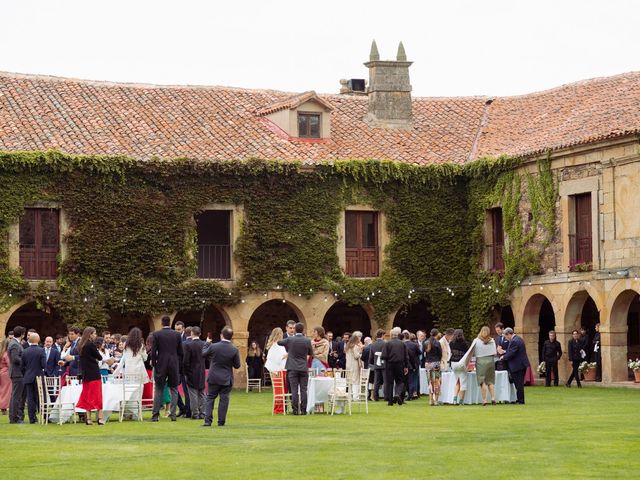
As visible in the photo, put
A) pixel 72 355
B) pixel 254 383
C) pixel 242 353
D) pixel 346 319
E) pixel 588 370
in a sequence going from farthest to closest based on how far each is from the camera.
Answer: pixel 346 319, pixel 242 353, pixel 254 383, pixel 588 370, pixel 72 355

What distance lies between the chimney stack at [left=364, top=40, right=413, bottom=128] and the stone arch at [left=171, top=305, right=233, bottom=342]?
7.13m

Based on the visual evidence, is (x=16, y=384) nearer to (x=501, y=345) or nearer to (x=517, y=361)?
(x=517, y=361)

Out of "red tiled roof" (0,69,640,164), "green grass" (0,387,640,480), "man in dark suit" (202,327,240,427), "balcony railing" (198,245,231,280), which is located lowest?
"green grass" (0,387,640,480)

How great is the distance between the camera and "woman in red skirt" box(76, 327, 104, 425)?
2153cm

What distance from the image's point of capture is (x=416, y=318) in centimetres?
4200

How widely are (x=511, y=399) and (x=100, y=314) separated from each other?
13106 millimetres

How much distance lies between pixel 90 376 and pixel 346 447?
18.9 feet

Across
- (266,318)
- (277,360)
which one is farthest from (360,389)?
(266,318)

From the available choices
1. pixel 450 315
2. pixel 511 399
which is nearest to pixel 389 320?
pixel 450 315

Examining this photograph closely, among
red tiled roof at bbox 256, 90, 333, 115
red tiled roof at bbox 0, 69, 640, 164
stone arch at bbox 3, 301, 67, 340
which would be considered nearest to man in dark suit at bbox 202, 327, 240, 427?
red tiled roof at bbox 0, 69, 640, 164

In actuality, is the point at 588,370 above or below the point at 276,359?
below

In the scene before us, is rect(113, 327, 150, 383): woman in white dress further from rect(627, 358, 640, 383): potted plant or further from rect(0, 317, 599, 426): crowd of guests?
rect(627, 358, 640, 383): potted plant

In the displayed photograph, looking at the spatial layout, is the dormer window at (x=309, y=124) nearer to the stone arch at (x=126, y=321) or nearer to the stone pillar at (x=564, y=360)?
the stone arch at (x=126, y=321)

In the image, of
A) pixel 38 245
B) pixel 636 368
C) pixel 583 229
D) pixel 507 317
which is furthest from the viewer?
pixel 507 317
